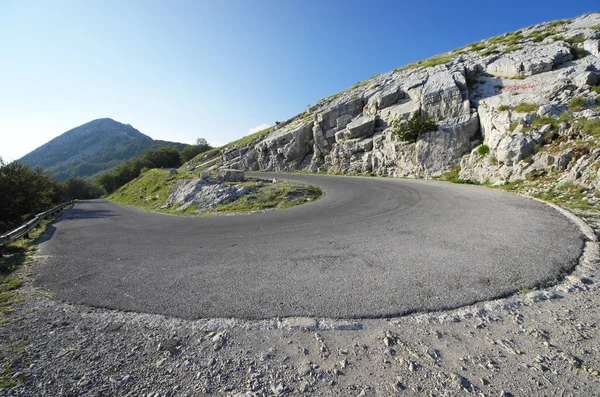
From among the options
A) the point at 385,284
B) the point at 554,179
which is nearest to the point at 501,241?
the point at 385,284

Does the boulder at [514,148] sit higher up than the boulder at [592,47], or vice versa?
the boulder at [592,47]

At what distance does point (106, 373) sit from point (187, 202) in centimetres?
1703

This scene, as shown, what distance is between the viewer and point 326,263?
5598mm

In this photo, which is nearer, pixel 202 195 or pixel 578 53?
pixel 202 195

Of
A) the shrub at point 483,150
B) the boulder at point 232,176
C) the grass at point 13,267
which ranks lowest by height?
the shrub at point 483,150

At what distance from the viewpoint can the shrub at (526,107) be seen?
1715cm

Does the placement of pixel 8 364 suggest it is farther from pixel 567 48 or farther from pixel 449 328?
pixel 567 48

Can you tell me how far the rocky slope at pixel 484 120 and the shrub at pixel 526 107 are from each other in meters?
0.06

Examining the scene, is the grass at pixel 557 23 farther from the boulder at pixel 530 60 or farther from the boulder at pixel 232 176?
the boulder at pixel 232 176

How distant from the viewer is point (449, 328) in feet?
10.8

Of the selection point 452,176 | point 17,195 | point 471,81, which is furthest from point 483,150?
point 17,195

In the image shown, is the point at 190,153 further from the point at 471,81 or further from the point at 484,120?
the point at 484,120

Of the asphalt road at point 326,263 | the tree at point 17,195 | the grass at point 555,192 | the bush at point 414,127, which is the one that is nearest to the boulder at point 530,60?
the bush at point 414,127

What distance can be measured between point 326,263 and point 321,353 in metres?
2.67
